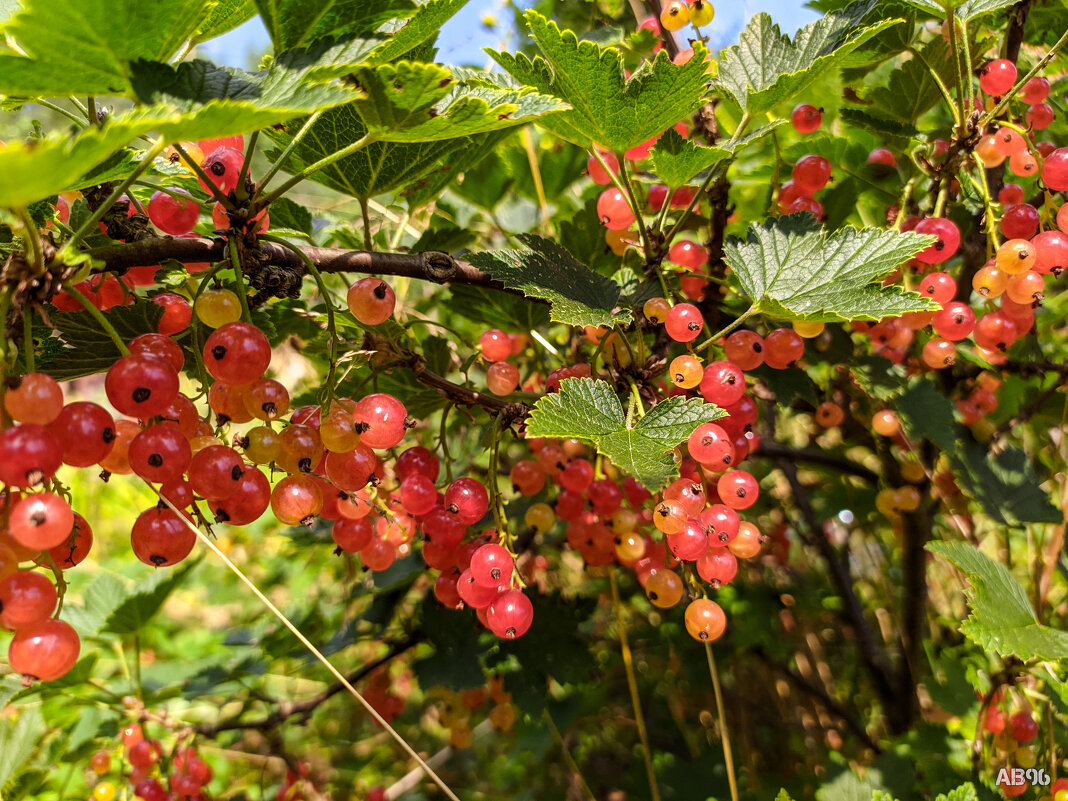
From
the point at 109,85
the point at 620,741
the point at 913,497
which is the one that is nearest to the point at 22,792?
the point at 109,85

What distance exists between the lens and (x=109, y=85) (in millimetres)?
531

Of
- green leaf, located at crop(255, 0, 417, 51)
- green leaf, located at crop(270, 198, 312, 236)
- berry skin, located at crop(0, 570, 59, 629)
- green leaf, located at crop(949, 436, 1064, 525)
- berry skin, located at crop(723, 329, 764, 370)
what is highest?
green leaf, located at crop(255, 0, 417, 51)

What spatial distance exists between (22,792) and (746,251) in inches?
60.4

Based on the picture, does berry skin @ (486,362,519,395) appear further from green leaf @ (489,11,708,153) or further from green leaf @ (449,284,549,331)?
green leaf @ (489,11,708,153)

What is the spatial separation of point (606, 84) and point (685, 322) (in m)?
0.28

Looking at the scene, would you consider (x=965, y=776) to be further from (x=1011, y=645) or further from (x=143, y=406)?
(x=143, y=406)

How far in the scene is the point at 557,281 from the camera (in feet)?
2.63

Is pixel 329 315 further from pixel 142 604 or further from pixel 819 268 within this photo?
pixel 142 604

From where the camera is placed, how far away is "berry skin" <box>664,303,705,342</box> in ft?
2.55

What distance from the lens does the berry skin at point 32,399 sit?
48cm

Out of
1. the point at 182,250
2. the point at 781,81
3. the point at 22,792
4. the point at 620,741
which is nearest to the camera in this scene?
the point at 182,250

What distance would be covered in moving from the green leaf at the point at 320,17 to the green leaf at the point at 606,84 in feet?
0.52

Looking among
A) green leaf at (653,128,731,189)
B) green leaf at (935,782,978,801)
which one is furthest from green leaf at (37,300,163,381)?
green leaf at (935,782,978,801)

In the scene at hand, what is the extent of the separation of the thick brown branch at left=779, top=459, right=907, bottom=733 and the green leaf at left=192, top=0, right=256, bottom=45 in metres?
1.18
